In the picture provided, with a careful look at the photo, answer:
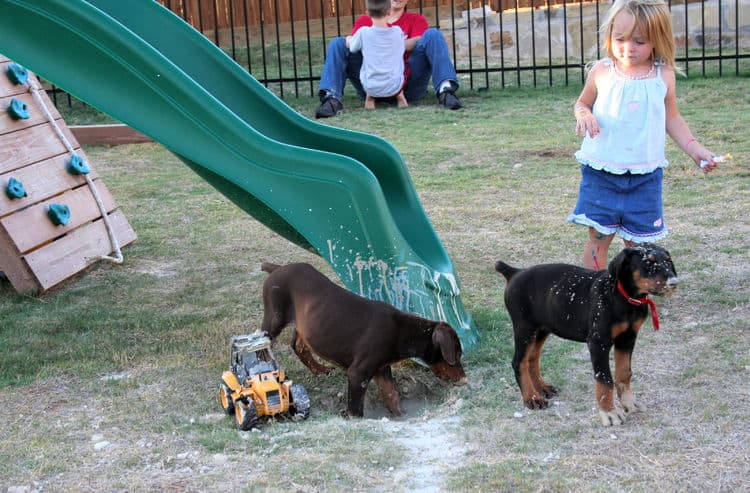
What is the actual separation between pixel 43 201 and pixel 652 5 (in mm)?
4161

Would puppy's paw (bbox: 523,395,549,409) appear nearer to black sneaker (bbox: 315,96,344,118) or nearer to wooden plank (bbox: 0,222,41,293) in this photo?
wooden plank (bbox: 0,222,41,293)

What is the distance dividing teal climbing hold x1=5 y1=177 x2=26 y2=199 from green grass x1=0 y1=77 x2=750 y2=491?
2.12 ft

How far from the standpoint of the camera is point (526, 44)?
1533cm

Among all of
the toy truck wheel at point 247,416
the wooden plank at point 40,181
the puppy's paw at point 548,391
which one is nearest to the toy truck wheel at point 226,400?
the toy truck wheel at point 247,416

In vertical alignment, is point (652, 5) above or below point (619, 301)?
above

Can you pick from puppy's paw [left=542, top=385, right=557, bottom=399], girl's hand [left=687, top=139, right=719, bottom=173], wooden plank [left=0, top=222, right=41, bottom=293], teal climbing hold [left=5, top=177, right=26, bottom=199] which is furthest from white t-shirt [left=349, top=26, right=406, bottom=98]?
puppy's paw [left=542, top=385, right=557, bottom=399]

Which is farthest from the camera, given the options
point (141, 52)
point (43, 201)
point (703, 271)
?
point (43, 201)

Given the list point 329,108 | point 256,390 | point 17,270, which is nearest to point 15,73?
point 17,270

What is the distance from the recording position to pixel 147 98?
482 centimetres

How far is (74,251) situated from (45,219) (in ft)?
1.14

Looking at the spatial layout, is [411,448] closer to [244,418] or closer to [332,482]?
[332,482]

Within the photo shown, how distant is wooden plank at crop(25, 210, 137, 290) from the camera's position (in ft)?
21.0

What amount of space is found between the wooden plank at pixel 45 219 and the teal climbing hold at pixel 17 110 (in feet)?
2.02

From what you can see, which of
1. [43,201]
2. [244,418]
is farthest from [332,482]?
[43,201]
